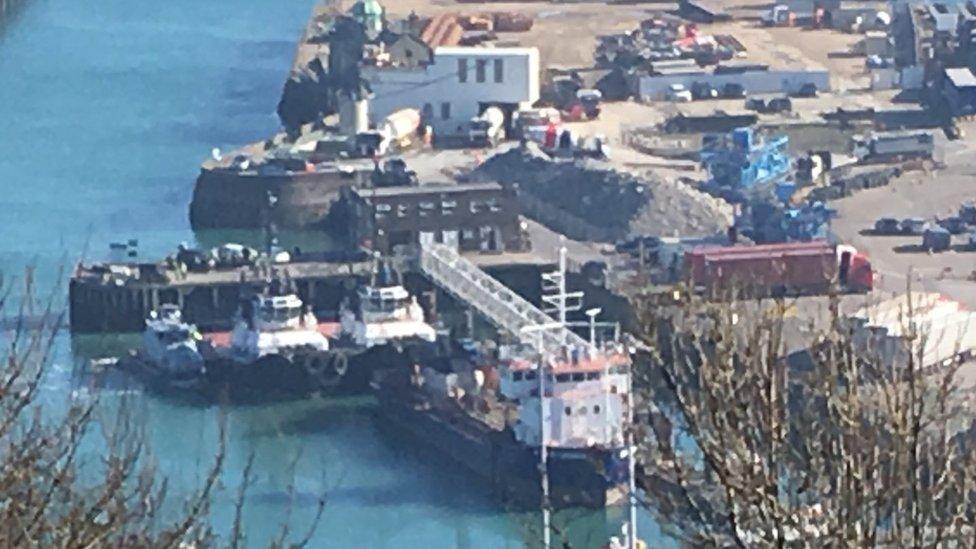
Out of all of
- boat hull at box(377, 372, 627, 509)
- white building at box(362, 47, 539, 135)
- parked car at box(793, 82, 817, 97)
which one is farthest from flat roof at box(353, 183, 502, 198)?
parked car at box(793, 82, 817, 97)

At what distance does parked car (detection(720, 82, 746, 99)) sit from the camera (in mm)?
17453

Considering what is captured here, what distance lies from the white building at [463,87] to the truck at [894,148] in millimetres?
1945

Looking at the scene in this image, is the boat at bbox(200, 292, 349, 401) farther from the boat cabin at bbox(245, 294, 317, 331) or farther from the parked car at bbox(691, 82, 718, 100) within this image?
the parked car at bbox(691, 82, 718, 100)

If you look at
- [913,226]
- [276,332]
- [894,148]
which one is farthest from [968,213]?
[276,332]

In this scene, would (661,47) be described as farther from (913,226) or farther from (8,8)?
(8,8)

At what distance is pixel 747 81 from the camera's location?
17.5 metres

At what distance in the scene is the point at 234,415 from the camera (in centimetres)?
1098

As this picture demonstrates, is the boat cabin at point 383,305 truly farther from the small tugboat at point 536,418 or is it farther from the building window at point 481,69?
the building window at point 481,69

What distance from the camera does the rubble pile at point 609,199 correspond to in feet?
45.3

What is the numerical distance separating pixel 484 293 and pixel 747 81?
556 cm

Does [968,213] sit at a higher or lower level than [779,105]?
higher

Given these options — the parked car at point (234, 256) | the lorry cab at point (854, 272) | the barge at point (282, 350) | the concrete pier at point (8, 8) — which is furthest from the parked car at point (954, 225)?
the concrete pier at point (8, 8)

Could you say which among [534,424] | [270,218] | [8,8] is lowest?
[8,8]

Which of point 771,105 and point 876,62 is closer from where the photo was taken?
point 771,105
